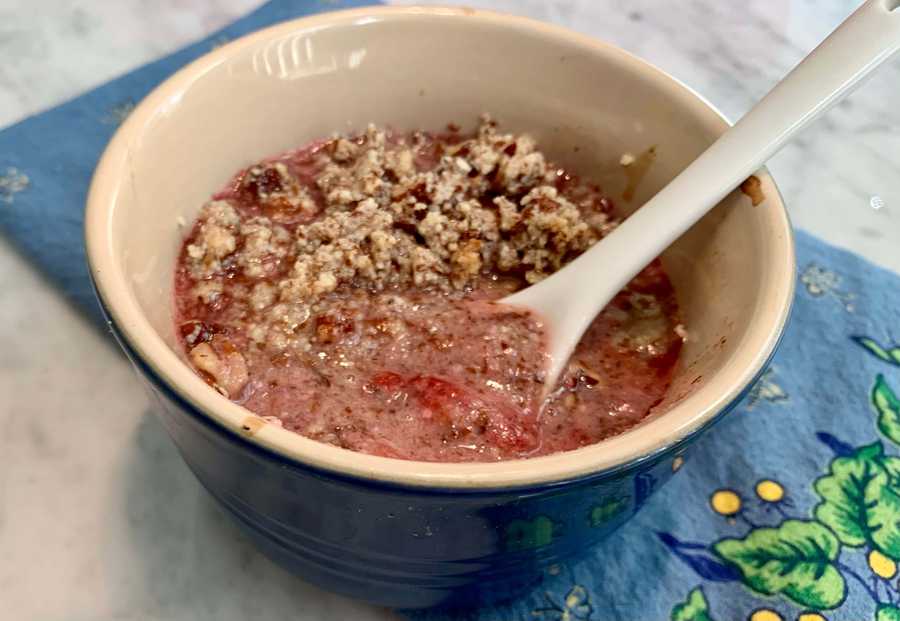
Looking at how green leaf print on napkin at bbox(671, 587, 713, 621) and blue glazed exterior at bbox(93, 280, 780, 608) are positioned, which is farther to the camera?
green leaf print on napkin at bbox(671, 587, 713, 621)

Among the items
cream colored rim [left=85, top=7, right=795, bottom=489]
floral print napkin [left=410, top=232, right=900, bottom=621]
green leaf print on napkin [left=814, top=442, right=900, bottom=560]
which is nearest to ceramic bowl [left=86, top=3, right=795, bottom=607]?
cream colored rim [left=85, top=7, right=795, bottom=489]

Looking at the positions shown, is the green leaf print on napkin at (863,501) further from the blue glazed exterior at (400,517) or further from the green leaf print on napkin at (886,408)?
the blue glazed exterior at (400,517)

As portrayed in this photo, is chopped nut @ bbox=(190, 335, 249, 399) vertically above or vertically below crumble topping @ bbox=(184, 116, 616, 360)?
below

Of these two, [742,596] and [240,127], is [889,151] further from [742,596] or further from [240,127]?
[240,127]

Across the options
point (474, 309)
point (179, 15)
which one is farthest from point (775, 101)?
point (179, 15)

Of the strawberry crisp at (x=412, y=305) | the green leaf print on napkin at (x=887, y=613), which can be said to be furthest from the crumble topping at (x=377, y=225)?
the green leaf print on napkin at (x=887, y=613)

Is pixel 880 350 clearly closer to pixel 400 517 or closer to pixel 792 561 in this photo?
pixel 792 561

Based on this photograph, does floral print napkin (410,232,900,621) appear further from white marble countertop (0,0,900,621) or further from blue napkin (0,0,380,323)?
blue napkin (0,0,380,323)
